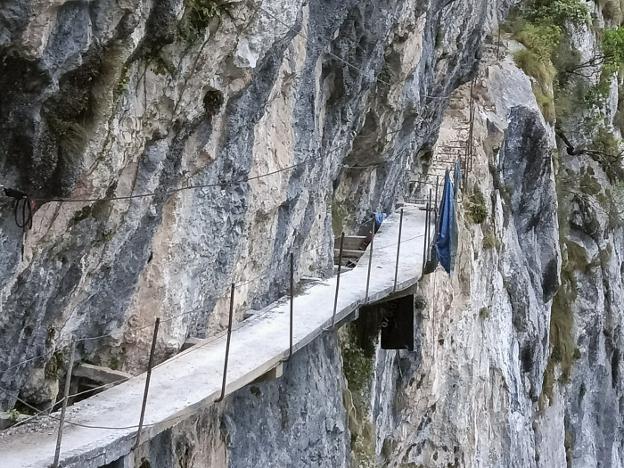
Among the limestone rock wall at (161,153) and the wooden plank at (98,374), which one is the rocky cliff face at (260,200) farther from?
the wooden plank at (98,374)

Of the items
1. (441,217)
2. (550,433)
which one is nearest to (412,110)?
(441,217)

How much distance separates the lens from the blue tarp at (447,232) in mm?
13156

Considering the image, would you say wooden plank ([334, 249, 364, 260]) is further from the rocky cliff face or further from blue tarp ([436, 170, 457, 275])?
blue tarp ([436, 170, 457, 275])

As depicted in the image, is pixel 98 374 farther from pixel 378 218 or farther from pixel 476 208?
pixel 476 208

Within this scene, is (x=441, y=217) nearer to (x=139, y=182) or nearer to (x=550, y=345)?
(x=139, y=182)

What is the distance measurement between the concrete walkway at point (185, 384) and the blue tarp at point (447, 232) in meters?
1.95

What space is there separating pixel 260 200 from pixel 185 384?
2.75 metres

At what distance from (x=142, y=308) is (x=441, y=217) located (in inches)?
284

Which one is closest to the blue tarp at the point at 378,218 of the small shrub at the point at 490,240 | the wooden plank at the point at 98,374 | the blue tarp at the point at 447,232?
the blue tarp at the point at 447,232

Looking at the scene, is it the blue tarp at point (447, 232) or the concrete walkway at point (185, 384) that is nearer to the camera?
the concrete walkway at point (185, 384)

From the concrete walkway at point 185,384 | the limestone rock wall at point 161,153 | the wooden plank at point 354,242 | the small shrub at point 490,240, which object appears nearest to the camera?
the limestone rock wall at point 161,153

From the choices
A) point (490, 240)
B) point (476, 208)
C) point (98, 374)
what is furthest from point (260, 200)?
point (490, 240)

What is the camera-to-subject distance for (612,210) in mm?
27875

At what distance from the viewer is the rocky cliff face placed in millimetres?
5441
